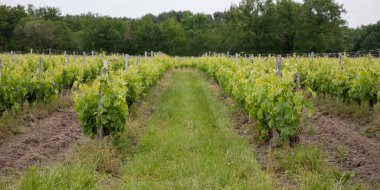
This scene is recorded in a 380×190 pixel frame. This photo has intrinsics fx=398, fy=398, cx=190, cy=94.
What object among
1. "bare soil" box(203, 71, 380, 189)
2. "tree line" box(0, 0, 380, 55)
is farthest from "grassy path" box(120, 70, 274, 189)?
"tree line" box(0, 0, 380, 55)

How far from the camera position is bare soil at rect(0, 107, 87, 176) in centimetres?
593

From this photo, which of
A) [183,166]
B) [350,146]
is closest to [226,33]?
[350,146]

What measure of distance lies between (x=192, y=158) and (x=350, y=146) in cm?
303

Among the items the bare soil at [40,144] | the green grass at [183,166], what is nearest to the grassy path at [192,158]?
the green grass at [183,166]

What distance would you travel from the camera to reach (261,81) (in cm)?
747

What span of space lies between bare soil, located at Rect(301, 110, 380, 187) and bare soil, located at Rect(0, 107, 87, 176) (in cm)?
441

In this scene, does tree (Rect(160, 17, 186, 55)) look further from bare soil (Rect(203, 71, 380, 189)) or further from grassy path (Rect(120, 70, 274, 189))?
grassy path (Rect(120, 70, 274, 189))

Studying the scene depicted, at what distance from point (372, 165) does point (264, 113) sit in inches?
80.4

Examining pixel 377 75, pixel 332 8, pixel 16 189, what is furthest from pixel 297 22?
pixel 16 189

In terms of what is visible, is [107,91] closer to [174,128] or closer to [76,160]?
[76,160]

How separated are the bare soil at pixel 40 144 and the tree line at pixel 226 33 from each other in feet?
158

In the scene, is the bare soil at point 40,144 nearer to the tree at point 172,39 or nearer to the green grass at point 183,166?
the green grass at point 183,166

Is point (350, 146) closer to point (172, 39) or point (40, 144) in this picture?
point (40, 144)

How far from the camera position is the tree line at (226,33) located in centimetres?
5403
